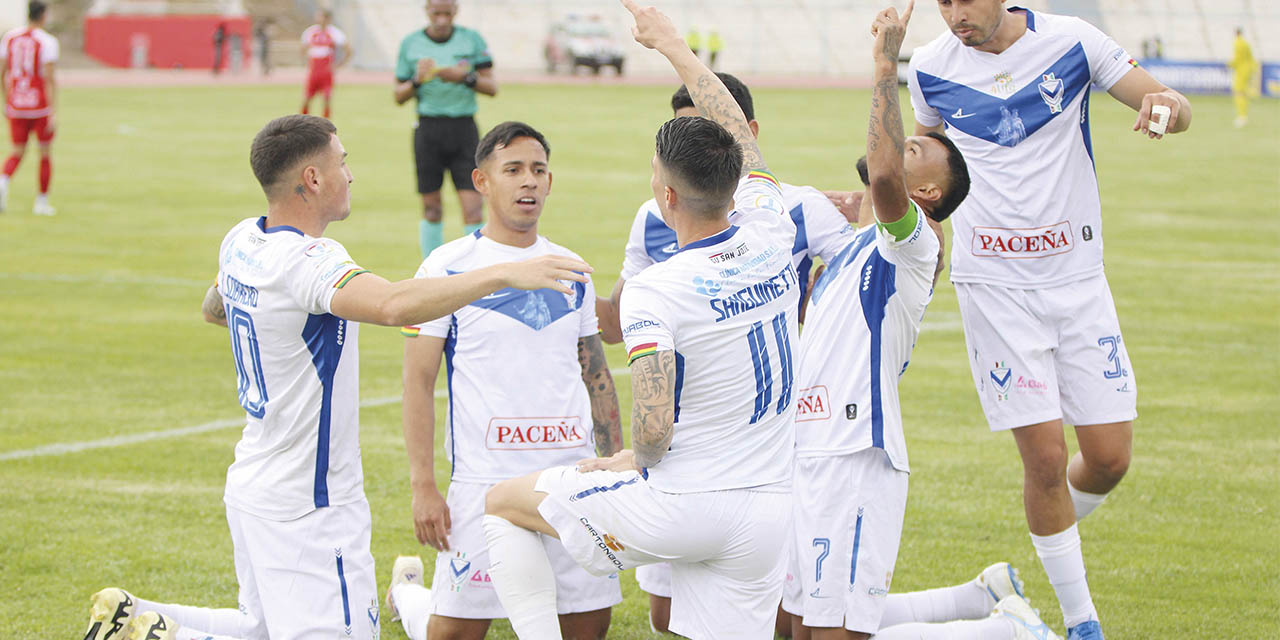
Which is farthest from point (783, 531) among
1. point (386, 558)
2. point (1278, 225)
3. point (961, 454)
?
point (1278, 225)

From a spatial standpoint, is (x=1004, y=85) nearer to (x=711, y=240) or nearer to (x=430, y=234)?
(x=711, y=240)

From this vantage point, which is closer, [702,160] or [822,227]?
[702,160]

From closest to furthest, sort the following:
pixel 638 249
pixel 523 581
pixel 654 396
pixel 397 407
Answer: pixel 654 396, pixel 523 581, pixel 638 249, pixel 397 407

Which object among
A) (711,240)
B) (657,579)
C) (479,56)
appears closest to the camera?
(711,240)

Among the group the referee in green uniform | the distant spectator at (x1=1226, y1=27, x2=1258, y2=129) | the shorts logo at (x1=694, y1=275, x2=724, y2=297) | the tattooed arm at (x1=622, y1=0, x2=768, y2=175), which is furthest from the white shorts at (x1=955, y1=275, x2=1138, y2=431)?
the distant spectator at (x1=1226, y1=27, x2=1258, y2=129)

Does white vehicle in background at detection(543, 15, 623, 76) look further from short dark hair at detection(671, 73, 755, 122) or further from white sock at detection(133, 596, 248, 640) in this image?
white sock at detection(133, 596, 248, 640)

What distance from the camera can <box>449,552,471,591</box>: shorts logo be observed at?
5.26m

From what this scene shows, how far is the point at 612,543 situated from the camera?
13.7ft

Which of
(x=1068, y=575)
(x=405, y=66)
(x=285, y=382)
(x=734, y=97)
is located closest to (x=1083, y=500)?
(x=1068, y=575)

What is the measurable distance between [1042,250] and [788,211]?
1126 mm

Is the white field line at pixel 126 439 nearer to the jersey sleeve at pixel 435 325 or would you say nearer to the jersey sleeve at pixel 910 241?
the jersey sleeve at pixel 435 325

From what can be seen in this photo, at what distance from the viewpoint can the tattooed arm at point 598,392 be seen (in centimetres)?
557

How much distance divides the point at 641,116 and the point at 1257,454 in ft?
93.9

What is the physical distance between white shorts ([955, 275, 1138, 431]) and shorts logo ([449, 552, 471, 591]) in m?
2.28
